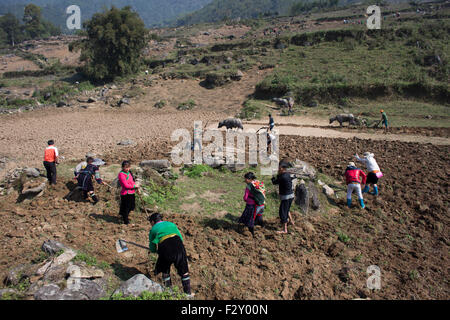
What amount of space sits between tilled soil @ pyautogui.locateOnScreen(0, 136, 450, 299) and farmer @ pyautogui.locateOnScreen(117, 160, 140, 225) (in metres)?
0.38

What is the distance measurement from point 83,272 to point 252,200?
330cm

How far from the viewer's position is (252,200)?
5.92m

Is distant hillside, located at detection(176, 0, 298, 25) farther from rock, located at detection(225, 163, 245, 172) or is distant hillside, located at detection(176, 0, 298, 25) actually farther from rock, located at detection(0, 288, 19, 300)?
rock, located at detection(0, 288, 19, 300)

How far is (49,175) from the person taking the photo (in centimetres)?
773

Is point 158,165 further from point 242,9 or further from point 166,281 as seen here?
point 242,9

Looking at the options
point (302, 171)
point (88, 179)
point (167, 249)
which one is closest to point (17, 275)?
point (167, 249)

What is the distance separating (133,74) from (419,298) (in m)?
28.8

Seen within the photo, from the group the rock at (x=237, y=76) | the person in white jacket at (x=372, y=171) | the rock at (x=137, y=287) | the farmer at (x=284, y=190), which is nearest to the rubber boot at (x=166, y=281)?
the rock at (x=137, y=287)

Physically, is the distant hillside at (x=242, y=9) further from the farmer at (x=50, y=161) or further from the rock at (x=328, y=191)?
the farmer at (x=50, y=161)

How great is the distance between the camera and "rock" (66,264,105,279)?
158 inches

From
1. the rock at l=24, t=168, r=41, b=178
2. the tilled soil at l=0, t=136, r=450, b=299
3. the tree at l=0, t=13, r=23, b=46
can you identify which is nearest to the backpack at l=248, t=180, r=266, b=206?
the tilled soil at l=0, t=136, r=450, b=299

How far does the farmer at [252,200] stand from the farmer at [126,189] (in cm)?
240

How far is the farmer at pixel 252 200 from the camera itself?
19.0 ft
